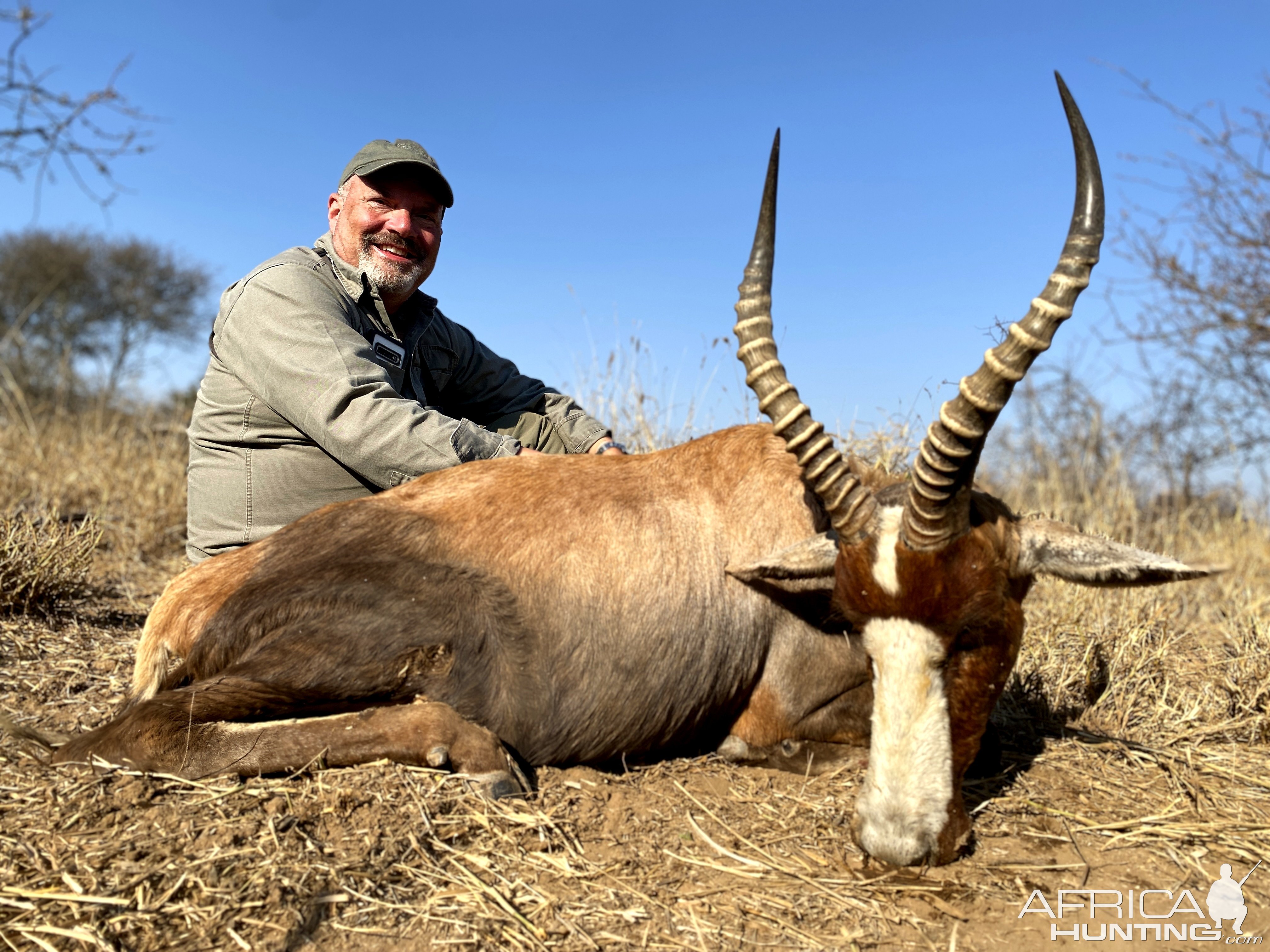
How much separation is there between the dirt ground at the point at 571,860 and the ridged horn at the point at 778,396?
1.14 meters

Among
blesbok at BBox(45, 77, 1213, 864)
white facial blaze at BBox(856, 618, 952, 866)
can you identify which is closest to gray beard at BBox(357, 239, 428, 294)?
blesbok at BBox(45, 77, 1213, 864)

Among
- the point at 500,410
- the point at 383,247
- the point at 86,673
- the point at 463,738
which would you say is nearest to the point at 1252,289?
the point at 500,410

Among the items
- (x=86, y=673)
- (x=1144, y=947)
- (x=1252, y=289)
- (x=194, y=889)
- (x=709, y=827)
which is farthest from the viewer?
(x=1252, y=289)

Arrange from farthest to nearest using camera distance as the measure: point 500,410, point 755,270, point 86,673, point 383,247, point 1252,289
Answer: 1. point 1252,289
2. point 500,410
3. point 383,247
4. point 86,673
5. point 755,270

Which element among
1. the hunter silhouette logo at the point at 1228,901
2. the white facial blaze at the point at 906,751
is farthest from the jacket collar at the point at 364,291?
the hunter silhouette logo at the point at 1228,901

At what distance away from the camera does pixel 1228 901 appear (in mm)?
2943

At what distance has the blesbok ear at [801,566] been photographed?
339 cm

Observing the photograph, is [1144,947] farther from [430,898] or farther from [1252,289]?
[1252,289]

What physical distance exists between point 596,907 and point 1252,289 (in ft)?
37.3

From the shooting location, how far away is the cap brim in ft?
16.8

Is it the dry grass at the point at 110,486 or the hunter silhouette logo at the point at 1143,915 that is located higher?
the dry grass at the point at 110,486

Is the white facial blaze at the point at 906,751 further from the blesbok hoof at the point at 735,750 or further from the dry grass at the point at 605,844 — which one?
the blesbok hoof at the point at 735,750

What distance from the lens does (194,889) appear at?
8.32 ft

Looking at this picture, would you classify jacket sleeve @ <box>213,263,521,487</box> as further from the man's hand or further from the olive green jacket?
the man's hand
